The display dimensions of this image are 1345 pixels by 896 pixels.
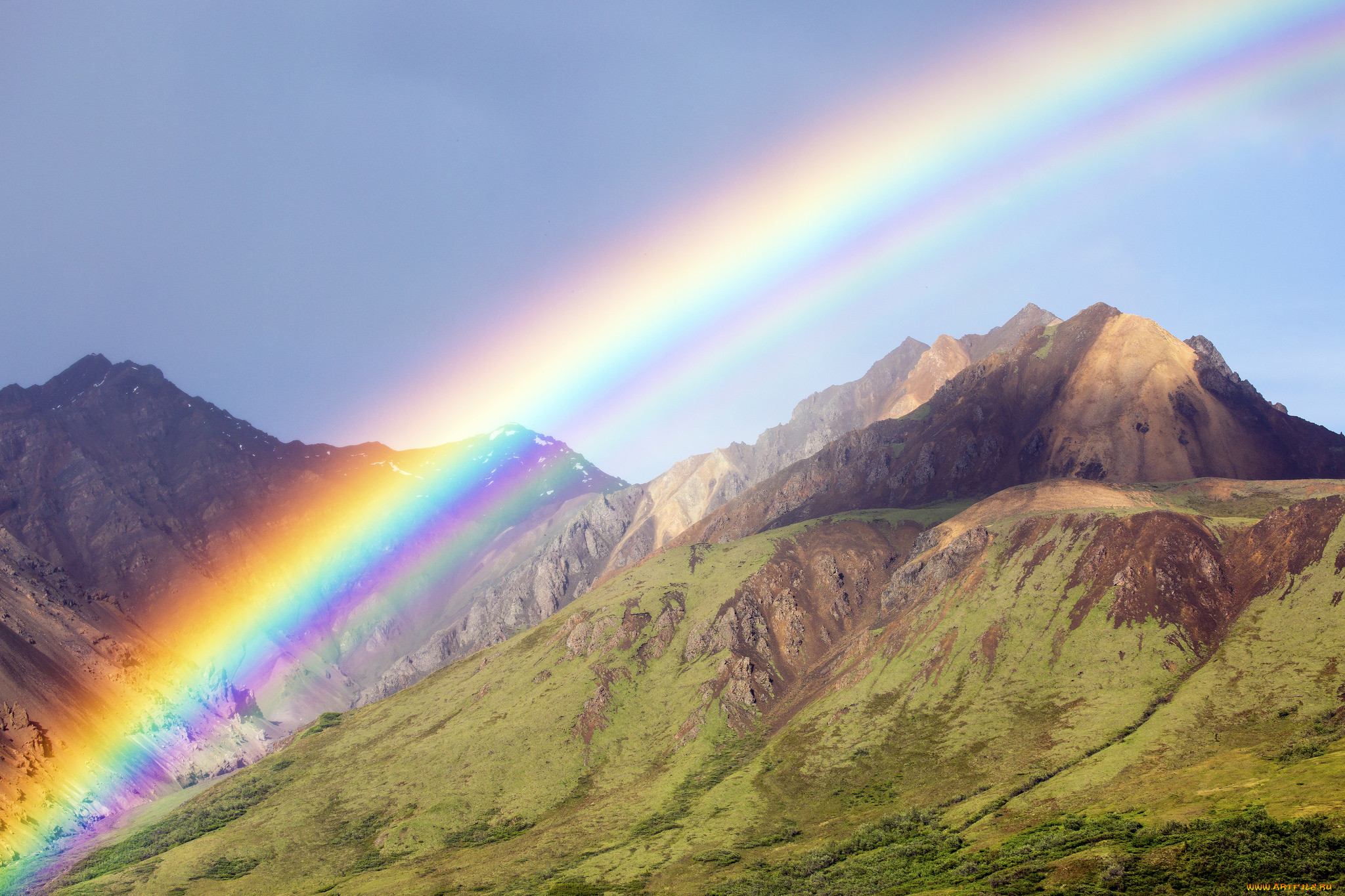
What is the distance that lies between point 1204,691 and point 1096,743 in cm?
2851

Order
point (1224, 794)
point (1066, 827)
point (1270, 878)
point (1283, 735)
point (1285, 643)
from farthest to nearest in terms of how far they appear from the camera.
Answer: point (1285, 643) → point (1283, 735) → point (1066, 827) → point (1224, 794) → point (1270, 878)

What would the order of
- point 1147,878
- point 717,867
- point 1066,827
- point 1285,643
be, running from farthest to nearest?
point 1285,643, point 717,867, point 1066,827, point 1147,878

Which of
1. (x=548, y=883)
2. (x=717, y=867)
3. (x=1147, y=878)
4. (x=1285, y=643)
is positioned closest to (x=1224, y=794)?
(x=1147, y=878)

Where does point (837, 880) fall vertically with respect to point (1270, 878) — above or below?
below

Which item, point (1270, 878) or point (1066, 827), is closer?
point (1270, 878)

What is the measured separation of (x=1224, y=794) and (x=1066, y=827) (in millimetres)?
25579

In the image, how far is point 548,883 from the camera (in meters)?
181

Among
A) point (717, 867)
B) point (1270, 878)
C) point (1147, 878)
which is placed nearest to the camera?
point (1270, 878)

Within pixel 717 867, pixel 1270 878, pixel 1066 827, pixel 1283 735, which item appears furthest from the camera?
pixel 717 867

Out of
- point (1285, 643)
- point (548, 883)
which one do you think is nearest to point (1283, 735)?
point (1285, 643)

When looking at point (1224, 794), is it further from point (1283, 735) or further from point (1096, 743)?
point (1096, 743)

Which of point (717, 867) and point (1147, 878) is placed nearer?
point (1147, 878)

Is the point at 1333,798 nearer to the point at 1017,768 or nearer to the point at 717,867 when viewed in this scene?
the point at 1017,768

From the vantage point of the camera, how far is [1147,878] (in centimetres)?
11438
